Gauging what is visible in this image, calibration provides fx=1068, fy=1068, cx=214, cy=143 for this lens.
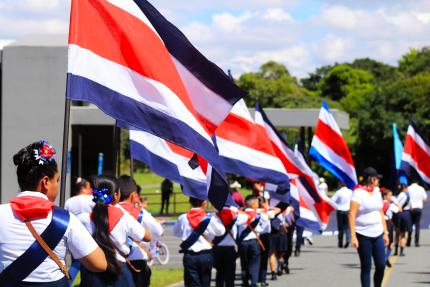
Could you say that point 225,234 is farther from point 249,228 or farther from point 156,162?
point 249,228

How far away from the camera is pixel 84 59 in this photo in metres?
8.10

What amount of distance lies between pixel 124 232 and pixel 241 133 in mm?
4565

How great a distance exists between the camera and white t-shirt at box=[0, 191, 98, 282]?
566 centimetres

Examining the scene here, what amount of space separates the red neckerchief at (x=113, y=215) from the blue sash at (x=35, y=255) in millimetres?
3318

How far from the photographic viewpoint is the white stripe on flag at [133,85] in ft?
26.5

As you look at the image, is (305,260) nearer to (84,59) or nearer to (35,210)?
(84,59)

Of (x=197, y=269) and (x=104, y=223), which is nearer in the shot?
(x=104, y=223)

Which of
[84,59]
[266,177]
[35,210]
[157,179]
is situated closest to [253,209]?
[266,177]

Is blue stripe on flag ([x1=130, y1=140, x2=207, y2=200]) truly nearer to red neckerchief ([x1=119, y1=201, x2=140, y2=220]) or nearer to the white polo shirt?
the white polo shirt

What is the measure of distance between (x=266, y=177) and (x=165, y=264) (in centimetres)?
790

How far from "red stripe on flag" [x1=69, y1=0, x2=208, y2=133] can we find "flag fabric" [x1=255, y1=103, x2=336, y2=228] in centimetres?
712

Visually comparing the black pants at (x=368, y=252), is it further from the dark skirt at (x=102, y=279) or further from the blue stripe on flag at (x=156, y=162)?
the dark skirt at (x=102, y=279)

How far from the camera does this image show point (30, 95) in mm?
27672

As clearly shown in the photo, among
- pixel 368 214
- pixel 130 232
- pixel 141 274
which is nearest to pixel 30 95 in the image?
pixel 368 214
